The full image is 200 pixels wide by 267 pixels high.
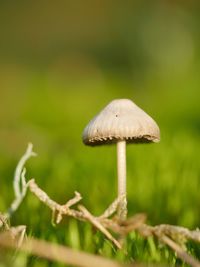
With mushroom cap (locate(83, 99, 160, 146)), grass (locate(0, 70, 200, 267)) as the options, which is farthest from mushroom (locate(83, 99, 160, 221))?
grass (locate(0, 70, 200, 267))

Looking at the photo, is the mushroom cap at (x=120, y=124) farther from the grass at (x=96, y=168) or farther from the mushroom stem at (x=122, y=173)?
the grass at (x=96, y=168)

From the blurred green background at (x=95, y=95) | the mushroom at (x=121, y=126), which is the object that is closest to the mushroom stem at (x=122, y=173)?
the mushroom at (x=121, y=126)

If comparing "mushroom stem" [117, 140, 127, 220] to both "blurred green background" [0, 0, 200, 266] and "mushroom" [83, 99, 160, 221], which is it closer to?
"mushroom" [83, 99, 160, 221]

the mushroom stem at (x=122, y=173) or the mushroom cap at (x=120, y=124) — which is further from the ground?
the mushroom cap at (x=120, y=124)

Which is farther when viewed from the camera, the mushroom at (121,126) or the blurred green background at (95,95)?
the blurred green background at (95,95)

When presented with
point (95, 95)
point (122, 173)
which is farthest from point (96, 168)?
point (95, 95)

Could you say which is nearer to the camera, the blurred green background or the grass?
the grass

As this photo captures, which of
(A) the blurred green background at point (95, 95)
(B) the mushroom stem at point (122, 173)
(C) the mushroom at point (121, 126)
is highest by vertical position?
(A) the blurred green background at point (95, 95)
